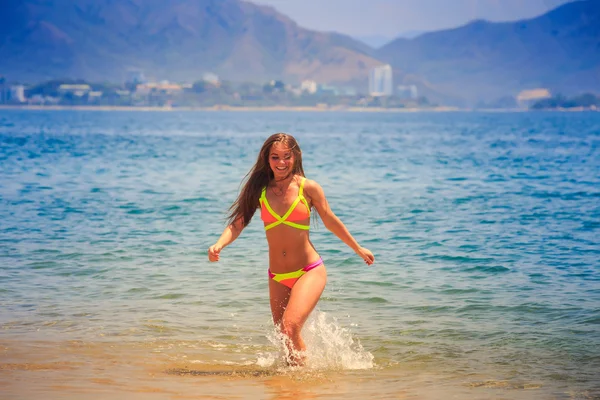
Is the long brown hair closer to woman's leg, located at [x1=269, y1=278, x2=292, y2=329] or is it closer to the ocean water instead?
woman's leg, located at [x1=269, y1=278, x2=292, y2=329]

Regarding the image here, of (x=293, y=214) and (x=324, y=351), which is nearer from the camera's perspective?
(x=293, y=214)

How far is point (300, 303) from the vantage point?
6832 millimetres

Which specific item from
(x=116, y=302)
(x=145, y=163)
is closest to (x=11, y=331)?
(x=116, y=302)

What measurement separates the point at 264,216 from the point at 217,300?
364 centimetres

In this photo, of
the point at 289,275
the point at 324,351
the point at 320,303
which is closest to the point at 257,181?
the point at 289,275

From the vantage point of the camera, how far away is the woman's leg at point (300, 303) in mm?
6816

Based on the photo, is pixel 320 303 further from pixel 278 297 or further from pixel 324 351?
pixel 278 297

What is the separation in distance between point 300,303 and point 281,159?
114 cm

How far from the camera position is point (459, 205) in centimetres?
2192

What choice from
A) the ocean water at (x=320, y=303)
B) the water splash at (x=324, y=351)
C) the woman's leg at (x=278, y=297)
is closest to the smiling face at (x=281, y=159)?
the woman's leg at (x=278, y=297)

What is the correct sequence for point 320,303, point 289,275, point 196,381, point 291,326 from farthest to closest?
point 320,303 < point 196,381 < point 289,275 < point 291,326

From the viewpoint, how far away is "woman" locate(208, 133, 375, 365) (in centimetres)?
689

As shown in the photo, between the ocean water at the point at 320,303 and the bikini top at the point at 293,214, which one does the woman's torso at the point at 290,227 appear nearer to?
the bikini top at the point at 293,214

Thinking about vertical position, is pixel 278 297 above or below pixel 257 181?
below
